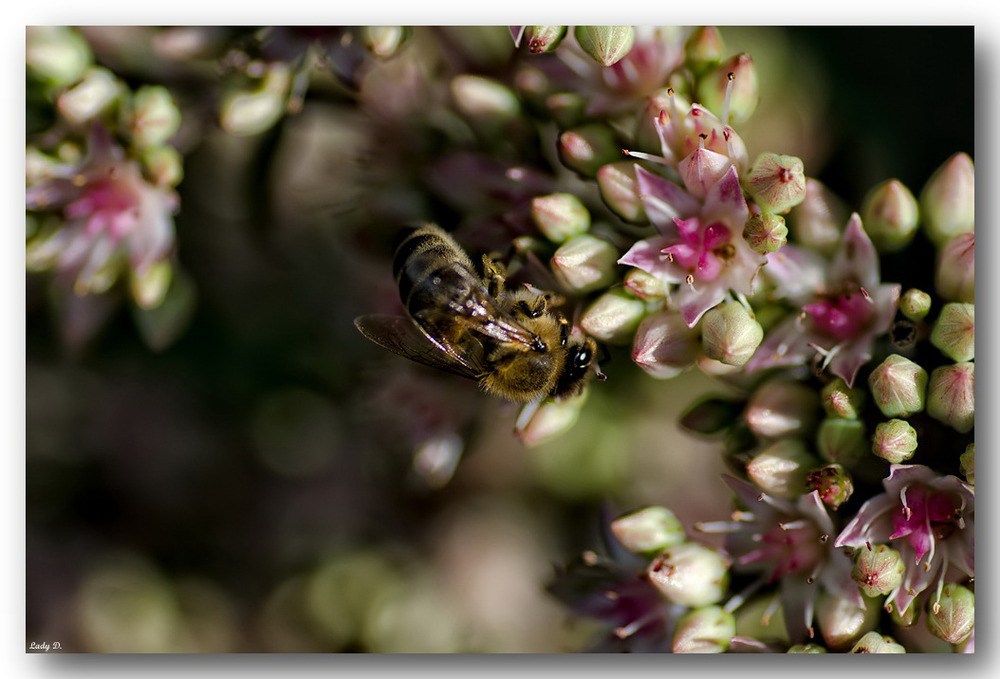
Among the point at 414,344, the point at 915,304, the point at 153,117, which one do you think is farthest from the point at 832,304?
the point at 153,117

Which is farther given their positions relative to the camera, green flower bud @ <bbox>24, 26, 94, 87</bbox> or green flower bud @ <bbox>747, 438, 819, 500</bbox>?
green flower bud @ <bbox>24, 26, 94, 87</bbox>

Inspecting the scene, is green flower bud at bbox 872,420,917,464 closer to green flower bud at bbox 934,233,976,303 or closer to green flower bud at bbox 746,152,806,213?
green flower bud at bbox 934,233,976,303

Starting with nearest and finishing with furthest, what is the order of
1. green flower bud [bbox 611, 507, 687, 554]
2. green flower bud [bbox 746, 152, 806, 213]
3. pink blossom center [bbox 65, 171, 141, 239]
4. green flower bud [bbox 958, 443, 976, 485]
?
green flower bud [bbox 746, 152, 806, 213], green flower bud [bbox 958, 443, 976, 485], green flower bud [bbox 611, 507, 687, 554], pink blossom center [bbox 65, 171, 141, 239]

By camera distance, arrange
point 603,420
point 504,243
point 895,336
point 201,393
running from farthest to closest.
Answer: point 201,393
point 603,420
point 504,243
point 895,336

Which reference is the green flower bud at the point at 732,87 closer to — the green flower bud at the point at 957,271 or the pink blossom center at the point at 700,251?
the pink blossom center at the point at 700,251

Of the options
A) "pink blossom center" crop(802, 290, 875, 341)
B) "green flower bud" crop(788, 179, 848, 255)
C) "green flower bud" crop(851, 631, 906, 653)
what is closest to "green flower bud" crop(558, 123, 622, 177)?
"green flower bud" crop(788, 179, 848, 255)

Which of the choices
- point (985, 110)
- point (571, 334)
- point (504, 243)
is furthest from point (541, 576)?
point (985, 110)

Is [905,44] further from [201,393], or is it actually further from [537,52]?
[201,393]
